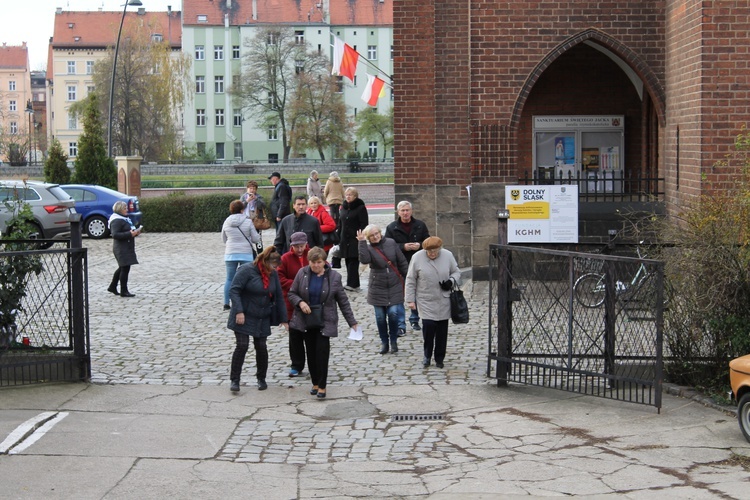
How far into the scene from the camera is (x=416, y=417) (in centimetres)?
966

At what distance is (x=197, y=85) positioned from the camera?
105 m

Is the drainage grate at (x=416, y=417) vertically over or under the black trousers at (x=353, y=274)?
under

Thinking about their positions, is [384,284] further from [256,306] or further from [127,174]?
[127,174]

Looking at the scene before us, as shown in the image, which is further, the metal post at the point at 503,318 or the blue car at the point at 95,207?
the blue car at the point at 95,207

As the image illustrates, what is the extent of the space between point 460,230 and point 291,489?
13643 mm

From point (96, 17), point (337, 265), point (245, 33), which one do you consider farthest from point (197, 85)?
point (337, 265)

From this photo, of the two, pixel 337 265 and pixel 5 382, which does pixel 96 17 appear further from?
pixel 5 382

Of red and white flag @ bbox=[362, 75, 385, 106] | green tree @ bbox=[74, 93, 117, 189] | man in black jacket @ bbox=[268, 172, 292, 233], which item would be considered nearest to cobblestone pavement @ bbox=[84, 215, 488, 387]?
man in black jacket @ bbox=[268, 172, 292, 233]

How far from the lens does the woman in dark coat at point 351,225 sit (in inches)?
679

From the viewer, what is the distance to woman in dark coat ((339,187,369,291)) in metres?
17.2

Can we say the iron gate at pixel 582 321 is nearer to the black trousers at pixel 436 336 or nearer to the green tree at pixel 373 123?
the black trousers at pixel 436 336

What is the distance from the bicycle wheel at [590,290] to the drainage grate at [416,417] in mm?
1660

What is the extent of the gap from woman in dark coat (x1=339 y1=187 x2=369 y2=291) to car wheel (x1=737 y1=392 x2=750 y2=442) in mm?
9389

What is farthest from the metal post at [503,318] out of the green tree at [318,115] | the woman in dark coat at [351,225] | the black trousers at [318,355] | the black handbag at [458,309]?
the green tree at [318,115]
